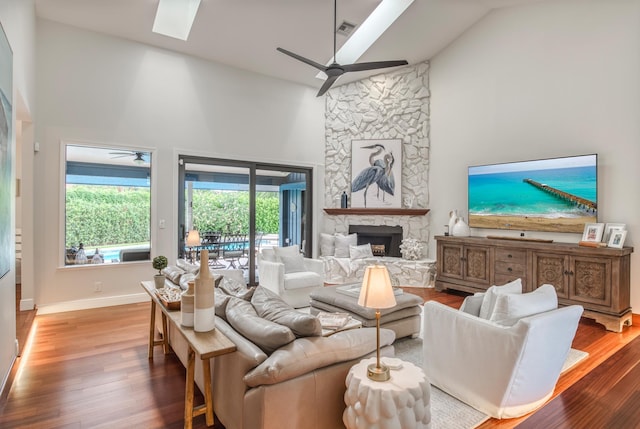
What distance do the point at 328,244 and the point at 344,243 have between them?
0.34m

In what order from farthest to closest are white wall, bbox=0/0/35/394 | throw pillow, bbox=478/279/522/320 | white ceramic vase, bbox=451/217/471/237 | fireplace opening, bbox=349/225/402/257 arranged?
fireplace opening, bbox=349/225/402/257
white ceramic vase, bbox=451/217/471/237
white wall, bbox=0/0/35/394
throw pillow, bbox=478/279/522/320

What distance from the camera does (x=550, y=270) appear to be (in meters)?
4.43

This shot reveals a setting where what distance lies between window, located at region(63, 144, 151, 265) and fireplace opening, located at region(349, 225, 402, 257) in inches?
154

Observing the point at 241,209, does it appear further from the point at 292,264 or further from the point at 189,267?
the point at 189,267

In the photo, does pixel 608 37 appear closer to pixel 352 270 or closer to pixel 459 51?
pixel 459 51

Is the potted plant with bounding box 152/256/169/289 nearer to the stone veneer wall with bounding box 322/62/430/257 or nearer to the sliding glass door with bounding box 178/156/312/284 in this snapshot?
the sliding glass door with bounding box 178/156/312/284

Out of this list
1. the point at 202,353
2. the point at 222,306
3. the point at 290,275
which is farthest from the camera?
the point at 290,275

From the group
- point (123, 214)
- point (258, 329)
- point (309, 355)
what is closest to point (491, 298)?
point (309, 355)

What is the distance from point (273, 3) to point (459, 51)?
3487 millimetres

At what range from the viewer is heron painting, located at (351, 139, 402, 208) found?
22.0 ft

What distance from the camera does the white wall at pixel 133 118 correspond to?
14.8 ft

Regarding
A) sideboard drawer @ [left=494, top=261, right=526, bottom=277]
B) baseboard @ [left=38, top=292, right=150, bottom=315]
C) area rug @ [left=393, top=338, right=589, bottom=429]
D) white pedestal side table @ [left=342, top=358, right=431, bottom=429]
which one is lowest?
area rug @ [left=393, top=338, right=589, bottom=429]

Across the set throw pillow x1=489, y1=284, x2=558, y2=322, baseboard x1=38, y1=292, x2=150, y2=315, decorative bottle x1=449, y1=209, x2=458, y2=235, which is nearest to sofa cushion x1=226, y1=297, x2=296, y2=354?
throw pillow x1=489, y1=284, x2=558, y2=322

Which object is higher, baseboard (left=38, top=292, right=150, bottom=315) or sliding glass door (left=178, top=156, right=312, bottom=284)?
sliding glass door (left=178, top=156, right=312, bottom=284)
